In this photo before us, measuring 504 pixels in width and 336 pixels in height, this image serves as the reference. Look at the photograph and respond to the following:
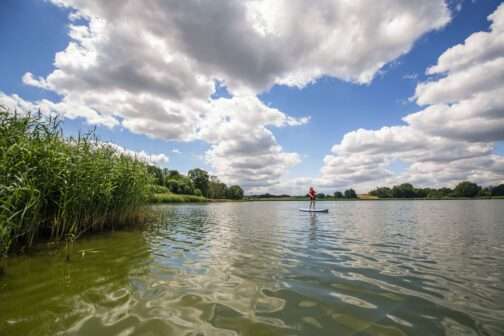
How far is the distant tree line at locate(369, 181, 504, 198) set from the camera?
11519cm

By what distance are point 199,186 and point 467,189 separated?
129 metres

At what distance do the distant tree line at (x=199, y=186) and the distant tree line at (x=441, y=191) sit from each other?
84549mm

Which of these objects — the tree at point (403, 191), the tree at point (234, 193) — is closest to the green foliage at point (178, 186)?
the tree at point (234, 193)

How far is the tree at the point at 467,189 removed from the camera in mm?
114688

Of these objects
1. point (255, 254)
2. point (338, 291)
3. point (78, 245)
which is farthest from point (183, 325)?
point (78, 245)

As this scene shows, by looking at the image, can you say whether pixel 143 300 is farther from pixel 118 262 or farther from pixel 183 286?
pixel 118 262

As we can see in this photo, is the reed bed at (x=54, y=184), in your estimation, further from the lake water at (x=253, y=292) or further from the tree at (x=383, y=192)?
the tree at (x=383, y=192)

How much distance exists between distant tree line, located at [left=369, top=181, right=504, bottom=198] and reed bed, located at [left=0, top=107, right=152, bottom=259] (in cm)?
14664

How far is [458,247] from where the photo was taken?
905cm

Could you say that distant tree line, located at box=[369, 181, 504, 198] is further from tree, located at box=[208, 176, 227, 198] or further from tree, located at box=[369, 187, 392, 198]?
tree, located at box=[208, 176, 227, 198]

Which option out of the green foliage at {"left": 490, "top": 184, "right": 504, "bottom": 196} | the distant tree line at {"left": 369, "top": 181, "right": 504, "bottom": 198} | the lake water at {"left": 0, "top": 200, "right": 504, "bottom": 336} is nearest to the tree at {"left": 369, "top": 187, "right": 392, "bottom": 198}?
the distant tree line at {"left": 369, "top": 181, "right": 504, "bottom": 198}

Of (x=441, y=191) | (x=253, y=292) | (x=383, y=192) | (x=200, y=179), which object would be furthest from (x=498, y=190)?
(x=253, y=292)

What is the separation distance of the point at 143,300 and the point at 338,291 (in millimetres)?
3723

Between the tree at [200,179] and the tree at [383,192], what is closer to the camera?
the tree at [200,179]
